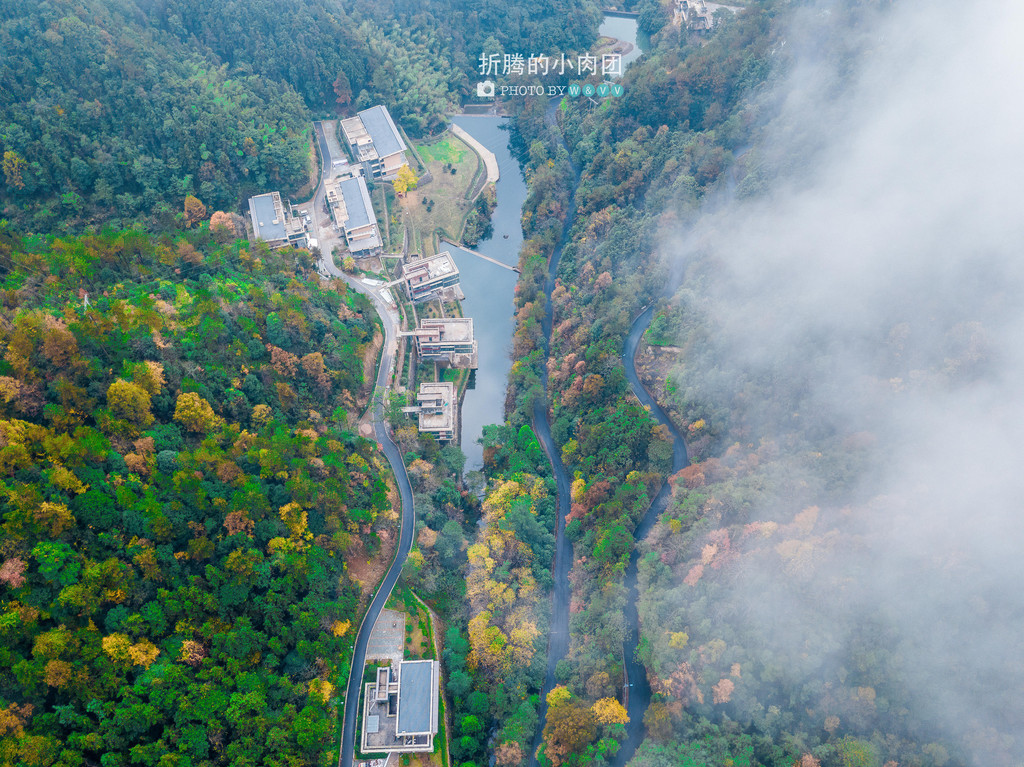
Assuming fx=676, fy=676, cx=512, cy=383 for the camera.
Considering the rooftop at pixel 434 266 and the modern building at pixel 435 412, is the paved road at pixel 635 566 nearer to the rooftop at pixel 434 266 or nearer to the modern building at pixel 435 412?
A: the modern building at pixel 435 412

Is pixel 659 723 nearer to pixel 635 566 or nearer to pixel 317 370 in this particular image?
pixel 635 566

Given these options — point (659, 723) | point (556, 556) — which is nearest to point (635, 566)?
point (556, 556)

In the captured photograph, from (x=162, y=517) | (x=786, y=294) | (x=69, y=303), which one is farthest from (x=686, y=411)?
(x=69, y=303)

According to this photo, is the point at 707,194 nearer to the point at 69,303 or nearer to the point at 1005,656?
the point at 1005,656

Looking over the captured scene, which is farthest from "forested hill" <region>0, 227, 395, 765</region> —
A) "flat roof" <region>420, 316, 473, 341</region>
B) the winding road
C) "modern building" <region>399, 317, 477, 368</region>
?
"flat roof" <region>420, 316, 473, 341</region>

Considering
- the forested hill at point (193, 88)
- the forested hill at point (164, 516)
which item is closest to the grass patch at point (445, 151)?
the forested hill at point (193, 88)

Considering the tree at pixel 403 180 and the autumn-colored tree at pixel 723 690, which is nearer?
the autumn-colored tree at pixel 723 690
